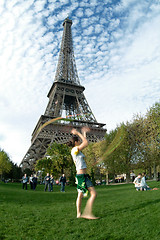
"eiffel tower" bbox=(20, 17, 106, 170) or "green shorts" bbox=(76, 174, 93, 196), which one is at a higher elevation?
"eiffel tower" bbox=(20, 17, 106, 170)

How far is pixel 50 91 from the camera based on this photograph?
7306cm

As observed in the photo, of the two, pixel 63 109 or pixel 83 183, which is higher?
pixel 63 109

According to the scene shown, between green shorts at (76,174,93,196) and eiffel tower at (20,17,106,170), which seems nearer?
green shorts at (76,174,93,196)

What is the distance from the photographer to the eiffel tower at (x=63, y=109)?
185 feet

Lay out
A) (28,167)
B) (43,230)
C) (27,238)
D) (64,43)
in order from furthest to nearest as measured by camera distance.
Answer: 1. (64,43)
2. (28,167)
3. (43,230)
4. (27,238)

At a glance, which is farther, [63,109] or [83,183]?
[63,109]

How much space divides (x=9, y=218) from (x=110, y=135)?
29522 mm

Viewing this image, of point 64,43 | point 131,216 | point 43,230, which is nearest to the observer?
point 43,230

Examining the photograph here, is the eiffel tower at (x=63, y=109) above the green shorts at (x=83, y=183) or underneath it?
above

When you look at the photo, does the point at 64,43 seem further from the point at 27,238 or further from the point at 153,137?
the point at 27,238

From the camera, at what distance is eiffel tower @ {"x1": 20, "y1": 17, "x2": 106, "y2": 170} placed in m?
56.3

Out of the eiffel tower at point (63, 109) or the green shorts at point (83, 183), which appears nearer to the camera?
the green shorts at point (83, 183)

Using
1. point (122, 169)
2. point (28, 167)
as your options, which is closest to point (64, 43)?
point (28, 167)

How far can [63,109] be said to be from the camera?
7100cm
